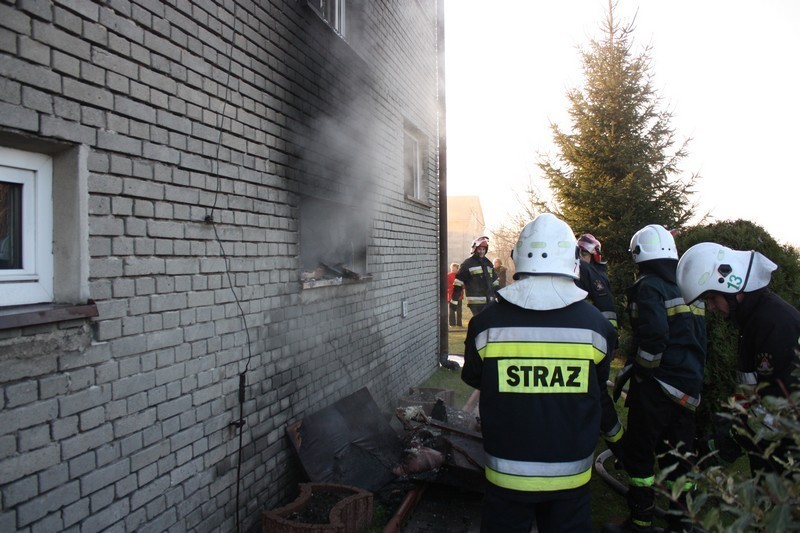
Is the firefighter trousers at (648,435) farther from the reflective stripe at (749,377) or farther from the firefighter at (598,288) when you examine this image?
the firefighter at (598,288)

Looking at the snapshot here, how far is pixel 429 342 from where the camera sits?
9.05m

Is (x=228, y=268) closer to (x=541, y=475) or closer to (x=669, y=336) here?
(x=541, y=475)

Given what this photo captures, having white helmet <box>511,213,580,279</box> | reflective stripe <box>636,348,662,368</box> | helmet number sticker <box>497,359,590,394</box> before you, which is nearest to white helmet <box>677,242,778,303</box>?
reflective stripe <box>636,348,662,368</box>

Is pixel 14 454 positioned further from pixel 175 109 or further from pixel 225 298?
pixel 175 109

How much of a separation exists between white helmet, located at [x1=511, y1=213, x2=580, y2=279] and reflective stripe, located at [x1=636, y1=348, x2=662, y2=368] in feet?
5.33

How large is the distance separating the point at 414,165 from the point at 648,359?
568cm

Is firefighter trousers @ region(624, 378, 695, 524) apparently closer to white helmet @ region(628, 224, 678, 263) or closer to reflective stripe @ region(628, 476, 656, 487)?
reflective stripe @ region(628, 476, 656, 487)

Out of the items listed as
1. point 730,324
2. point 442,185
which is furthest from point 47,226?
point 442,185

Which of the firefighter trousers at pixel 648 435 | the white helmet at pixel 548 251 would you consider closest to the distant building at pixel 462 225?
the firefighter trousers at pixel 648 435

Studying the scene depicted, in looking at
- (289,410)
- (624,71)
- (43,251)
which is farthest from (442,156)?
(43,251)

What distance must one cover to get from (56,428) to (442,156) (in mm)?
8350

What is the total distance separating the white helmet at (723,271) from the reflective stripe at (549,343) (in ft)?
3.96

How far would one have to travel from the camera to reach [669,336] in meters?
4.07

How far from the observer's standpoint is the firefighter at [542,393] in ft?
8.70
